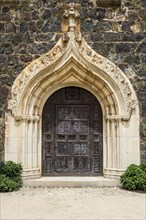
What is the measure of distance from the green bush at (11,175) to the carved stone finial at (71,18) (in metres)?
4.23

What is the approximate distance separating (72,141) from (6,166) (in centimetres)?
212

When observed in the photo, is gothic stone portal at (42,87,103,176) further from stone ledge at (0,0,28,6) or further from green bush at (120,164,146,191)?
stone ledge at (0,0,28,6)

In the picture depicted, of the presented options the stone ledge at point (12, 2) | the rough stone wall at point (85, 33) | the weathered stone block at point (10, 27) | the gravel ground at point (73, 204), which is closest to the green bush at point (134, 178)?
the gravel ground at point (73, 204)

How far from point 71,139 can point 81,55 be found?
2.54m

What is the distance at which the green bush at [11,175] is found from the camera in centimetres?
738

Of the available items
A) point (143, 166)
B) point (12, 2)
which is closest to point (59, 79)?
point (12, 2)

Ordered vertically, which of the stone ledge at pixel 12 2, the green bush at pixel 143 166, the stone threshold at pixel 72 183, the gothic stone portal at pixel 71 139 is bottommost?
the stone threshold at pixel 72 183

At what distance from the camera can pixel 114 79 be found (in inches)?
331

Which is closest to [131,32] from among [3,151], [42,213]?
[3,151]

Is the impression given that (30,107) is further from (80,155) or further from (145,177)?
(145,177)

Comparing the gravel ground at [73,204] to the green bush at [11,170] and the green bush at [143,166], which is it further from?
the green bush at [143,166]

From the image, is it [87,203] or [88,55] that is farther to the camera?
[88,55]

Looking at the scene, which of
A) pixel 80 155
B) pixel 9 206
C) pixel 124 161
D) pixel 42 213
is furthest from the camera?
pixel 80 155

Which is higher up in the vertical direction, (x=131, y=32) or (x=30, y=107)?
(x=131, y=32)
